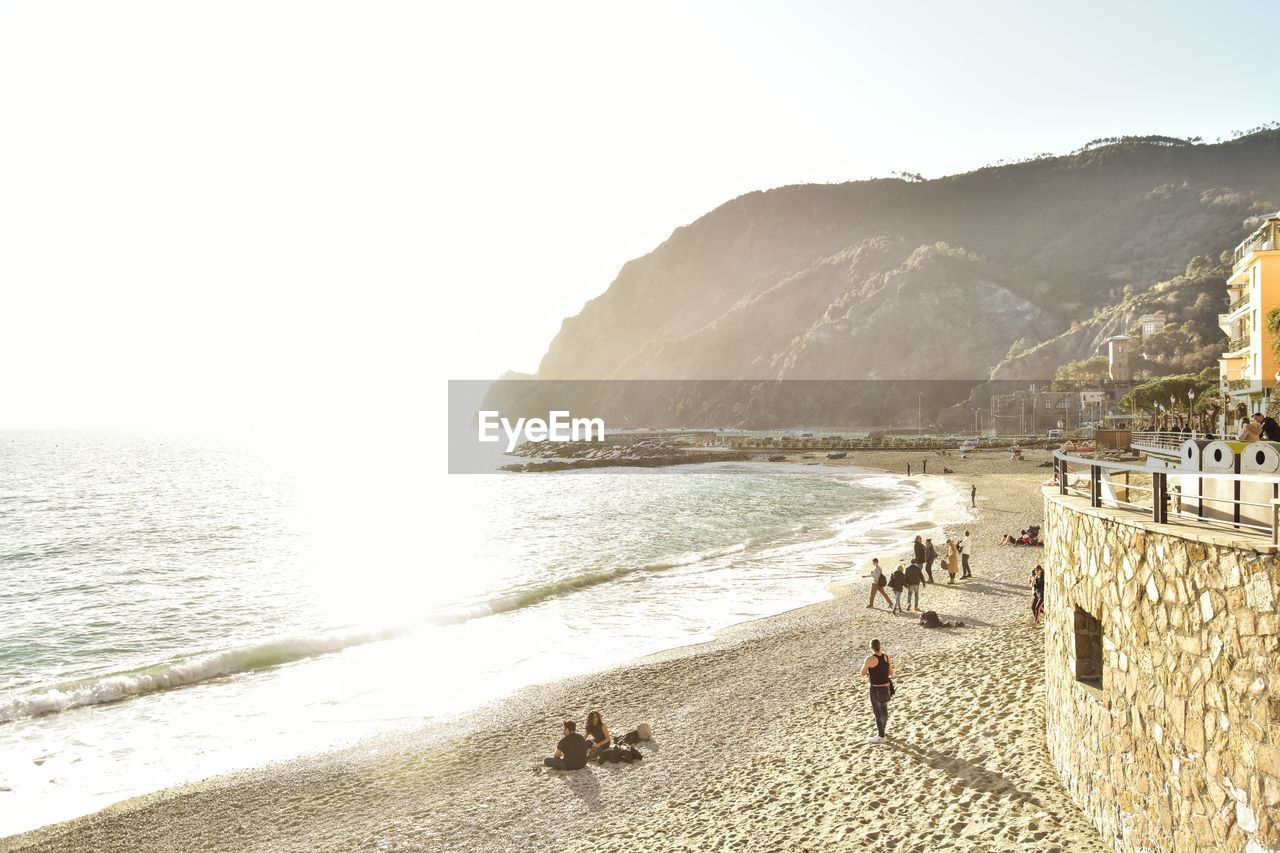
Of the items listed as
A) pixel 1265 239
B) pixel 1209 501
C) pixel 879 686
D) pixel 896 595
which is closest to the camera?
pixel 1209 501

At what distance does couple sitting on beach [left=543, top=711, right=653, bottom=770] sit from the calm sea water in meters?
3.92

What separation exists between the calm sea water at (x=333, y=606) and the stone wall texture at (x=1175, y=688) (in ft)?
38.5

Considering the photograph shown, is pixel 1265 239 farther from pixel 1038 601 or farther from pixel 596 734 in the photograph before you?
pixel 596 734

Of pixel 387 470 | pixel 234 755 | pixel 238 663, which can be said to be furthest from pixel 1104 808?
pixel 387 470

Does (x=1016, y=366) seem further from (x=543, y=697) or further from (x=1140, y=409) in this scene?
(x=543, y=697)

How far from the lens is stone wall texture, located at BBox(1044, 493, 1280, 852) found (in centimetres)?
432

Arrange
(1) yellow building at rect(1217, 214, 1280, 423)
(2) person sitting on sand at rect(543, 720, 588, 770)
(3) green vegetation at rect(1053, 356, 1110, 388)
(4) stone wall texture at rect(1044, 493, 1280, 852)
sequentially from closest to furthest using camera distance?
(4) stone wall texture at rect(1044, 493, 1280, 852) < (2) person sitting on sand at rect(543, 720, 588, 770) < (1) yellow building at rect(1217, 214, 1280, 423) < (3) green vegetation at rect(1053, 356, 1110, 388)

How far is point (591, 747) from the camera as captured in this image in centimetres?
1180

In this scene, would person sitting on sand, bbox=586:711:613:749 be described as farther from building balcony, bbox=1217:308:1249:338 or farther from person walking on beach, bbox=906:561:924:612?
building balcony, bbox=1217:308:1249:338

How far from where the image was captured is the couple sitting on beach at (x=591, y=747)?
37.8 feet

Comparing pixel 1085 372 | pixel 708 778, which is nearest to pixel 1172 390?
pixel 708 778

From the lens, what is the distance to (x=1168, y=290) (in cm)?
11775

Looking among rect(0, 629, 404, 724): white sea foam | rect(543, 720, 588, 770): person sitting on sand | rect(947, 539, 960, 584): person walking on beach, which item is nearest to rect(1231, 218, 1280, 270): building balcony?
rect(947, 539, 960, 584): person walking on beach

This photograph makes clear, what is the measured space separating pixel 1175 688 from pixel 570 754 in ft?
28.5
